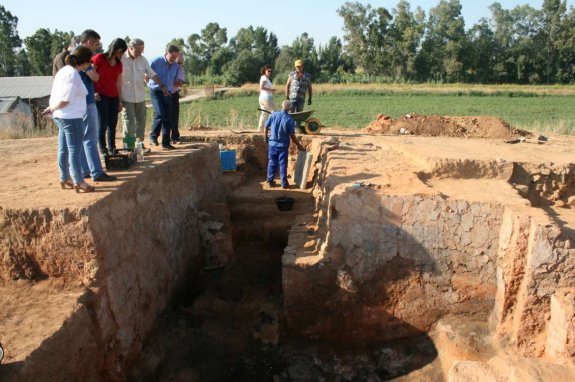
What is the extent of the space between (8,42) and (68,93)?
4654 centimetres

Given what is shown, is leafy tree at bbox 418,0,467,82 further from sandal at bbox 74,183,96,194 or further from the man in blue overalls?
sandal at bbox 74,183,96,194

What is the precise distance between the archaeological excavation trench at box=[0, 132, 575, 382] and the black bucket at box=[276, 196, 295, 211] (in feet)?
3.14

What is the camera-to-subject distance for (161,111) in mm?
6969

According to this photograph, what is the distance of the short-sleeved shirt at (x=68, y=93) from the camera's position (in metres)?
4.32

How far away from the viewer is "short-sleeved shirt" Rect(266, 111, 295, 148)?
26.1 ft

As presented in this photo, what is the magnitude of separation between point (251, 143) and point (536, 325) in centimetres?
666

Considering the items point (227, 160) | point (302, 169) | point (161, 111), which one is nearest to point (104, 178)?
point (161, 111)

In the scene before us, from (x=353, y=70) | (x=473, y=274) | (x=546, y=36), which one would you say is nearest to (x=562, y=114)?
(x=473, y=274)

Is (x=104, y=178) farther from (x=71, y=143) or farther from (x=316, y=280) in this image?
(x=316, y=280)

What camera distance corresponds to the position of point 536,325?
189 inches

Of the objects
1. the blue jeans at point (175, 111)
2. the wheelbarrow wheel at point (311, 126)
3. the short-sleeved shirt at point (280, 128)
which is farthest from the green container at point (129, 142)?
the wheelbarrow wheel at point (311, 126)

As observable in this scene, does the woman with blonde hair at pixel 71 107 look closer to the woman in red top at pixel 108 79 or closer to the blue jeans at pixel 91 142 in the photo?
the blue jeans at pixel 91 142

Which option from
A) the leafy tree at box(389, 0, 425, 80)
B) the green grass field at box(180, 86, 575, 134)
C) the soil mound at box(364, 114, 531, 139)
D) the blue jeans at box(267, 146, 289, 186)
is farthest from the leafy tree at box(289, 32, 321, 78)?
the blue jeans at box(267, 146, 289, 186)

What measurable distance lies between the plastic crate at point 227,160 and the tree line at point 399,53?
3074 centimetres
